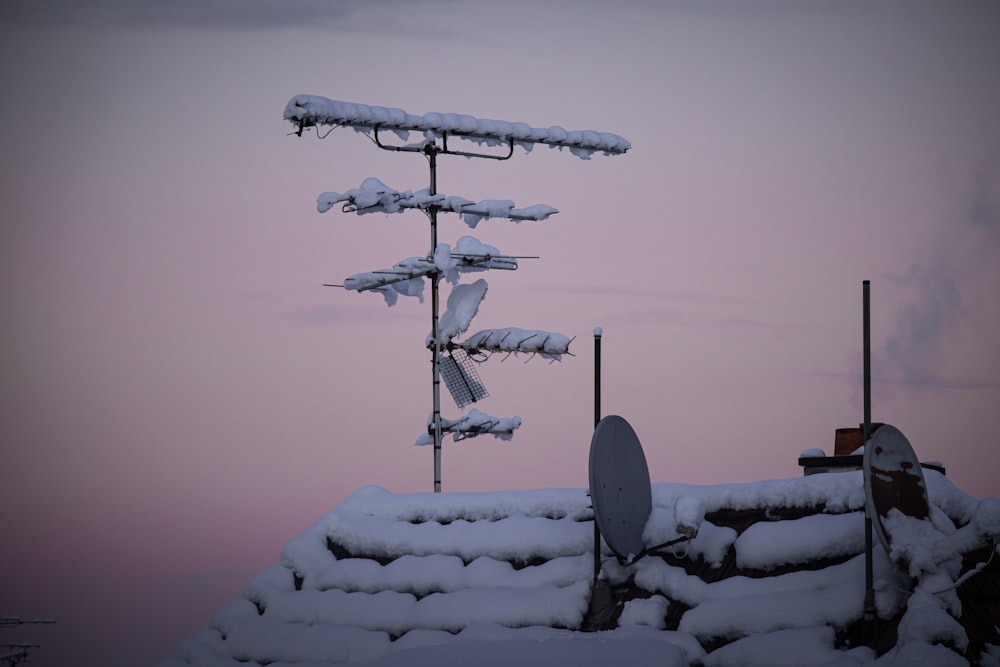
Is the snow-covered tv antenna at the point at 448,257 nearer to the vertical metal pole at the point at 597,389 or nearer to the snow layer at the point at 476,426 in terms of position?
the snow layer at the point at 476,426

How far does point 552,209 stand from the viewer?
1049 inches

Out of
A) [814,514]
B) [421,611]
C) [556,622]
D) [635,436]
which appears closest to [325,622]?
[421,611]

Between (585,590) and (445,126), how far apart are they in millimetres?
11472

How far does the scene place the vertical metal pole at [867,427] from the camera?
592 inches

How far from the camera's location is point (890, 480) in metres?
15.5

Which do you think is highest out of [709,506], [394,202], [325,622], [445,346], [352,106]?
[352,106]

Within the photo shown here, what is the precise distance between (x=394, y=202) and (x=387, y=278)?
155 centimetres

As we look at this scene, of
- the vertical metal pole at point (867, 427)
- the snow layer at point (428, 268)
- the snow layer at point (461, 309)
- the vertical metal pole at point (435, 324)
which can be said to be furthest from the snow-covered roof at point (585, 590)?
the snow layer at point (428, 268)

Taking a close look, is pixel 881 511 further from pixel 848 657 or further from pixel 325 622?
pixel 325 622

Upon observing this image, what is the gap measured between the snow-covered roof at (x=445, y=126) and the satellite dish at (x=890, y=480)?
12406mm

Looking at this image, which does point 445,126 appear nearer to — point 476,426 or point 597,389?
point 476,426

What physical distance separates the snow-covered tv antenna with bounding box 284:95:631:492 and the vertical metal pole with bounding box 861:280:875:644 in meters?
9.92

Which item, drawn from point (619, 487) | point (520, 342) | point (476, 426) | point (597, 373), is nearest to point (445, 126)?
point (520, 342)

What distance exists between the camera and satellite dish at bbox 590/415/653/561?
1667cm
